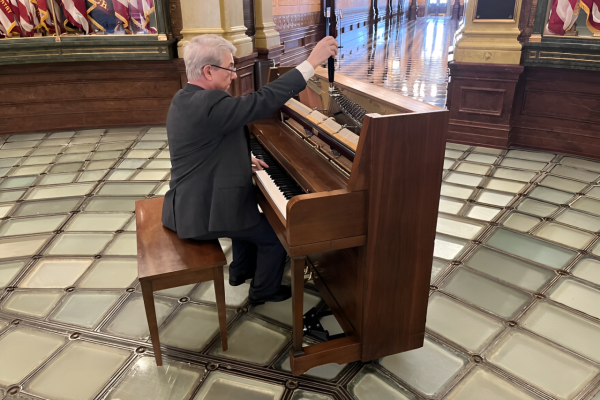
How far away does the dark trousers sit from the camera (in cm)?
226

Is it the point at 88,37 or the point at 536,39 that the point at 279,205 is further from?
the point at 88,37

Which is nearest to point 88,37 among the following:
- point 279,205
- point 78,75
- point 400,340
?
point 78,75

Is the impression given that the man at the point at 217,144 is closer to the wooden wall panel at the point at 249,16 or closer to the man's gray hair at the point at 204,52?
the man's gray hair at the point at 204,52

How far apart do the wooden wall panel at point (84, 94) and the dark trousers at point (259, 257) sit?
3962mm

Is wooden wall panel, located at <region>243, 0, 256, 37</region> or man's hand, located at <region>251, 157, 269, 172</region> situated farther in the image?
wooden wall panel, located at <region>243, 0, 256, 37</region>

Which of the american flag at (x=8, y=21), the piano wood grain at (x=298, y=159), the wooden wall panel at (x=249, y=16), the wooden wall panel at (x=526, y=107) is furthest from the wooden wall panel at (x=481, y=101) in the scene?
the american flag at (x=8, y=21)

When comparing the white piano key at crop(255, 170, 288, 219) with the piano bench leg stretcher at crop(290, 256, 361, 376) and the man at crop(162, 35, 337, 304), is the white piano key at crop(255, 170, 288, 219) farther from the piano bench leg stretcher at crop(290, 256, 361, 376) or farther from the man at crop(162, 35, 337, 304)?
the piano bench leg stretcher at crop(290, 256, 361, 376)

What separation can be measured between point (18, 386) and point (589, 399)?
2.49m

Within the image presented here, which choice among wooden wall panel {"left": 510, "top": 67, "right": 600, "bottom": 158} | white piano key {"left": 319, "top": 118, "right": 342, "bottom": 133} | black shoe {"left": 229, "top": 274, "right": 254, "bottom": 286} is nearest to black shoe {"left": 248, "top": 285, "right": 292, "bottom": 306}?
black shoe {"left": 229, "top": 274, "right": 254, "bottom": 286}

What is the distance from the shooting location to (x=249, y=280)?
2.79m

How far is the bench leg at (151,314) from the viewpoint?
1932 millimetres

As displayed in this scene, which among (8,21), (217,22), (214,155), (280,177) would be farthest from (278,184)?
(8,21)

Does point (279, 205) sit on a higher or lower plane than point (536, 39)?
lower

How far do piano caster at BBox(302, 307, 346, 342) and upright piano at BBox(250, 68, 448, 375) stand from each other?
99 millimetres
